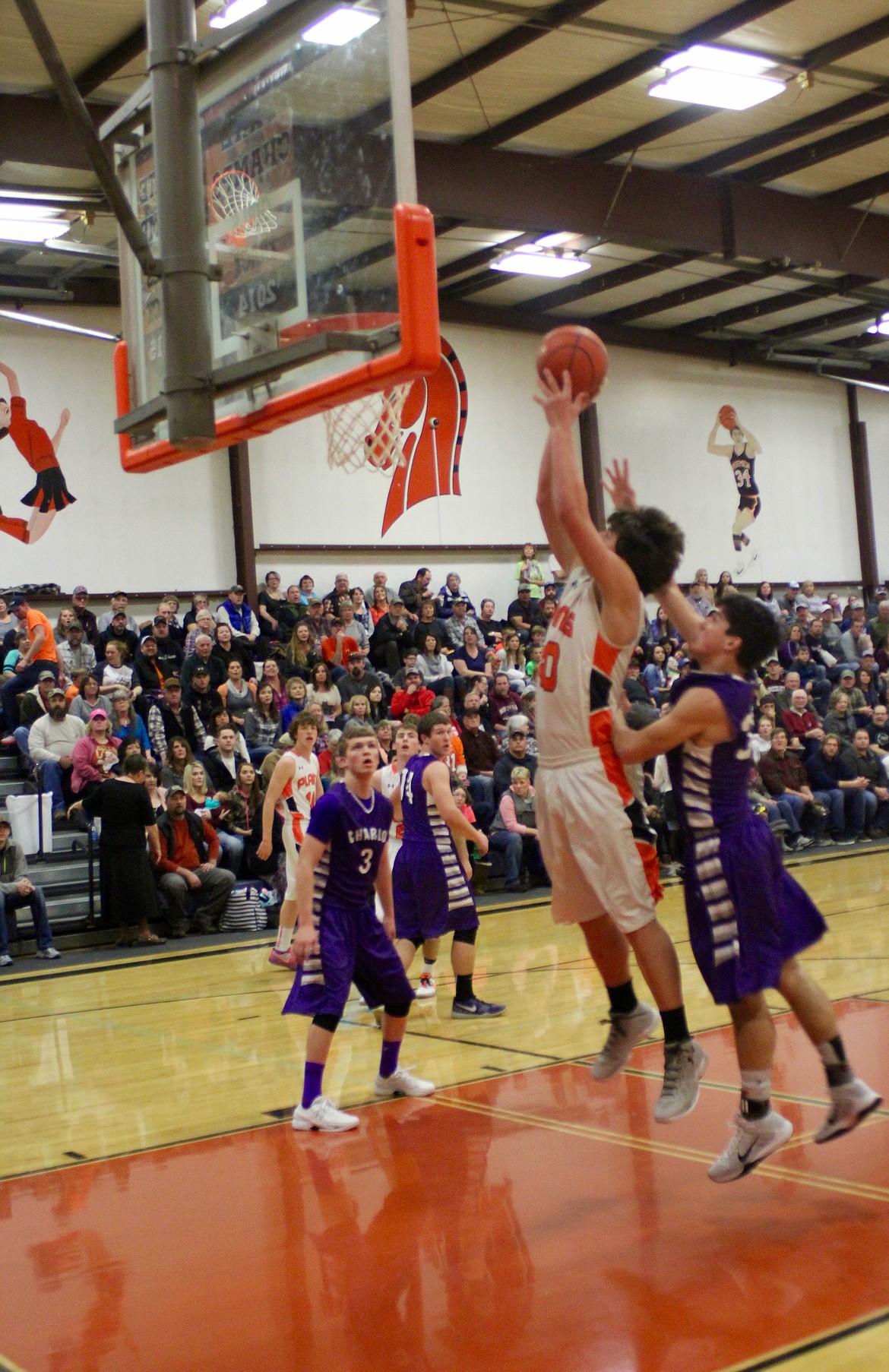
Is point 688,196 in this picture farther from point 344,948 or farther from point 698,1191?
point 698,1191

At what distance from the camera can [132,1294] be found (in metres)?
3.69

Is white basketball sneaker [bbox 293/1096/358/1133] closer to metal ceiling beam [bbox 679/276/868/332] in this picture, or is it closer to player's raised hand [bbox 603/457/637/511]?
player's raised hand [bbox 603/457/637/511]

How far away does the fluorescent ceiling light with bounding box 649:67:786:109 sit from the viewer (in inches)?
508

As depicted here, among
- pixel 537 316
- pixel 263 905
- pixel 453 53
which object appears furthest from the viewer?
pixel 537 316

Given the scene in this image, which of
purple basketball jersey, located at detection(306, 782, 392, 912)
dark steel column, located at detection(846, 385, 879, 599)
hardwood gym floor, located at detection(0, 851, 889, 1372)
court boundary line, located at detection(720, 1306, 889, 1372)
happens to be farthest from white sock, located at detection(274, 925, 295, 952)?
dark steel column, located at detection(846, 385, 879, 599)

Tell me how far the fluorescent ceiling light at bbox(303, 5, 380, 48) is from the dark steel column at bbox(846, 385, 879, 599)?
67.3ft

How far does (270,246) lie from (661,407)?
17491mm

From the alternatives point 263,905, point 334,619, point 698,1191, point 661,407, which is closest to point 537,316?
point 661,407

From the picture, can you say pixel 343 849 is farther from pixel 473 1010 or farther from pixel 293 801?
pixel 293 801

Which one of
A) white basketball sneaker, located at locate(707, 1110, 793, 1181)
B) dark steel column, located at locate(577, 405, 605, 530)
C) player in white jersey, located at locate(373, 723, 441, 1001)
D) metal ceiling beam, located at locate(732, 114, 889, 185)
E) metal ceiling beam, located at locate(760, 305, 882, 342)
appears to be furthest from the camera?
metal ceiling beam, located at locate(760, 305, 882, 342)

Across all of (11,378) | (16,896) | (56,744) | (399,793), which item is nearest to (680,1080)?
(399,793)

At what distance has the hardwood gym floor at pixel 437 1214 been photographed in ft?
10.7

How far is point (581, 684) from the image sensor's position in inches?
166

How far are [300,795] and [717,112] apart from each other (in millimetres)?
8842
